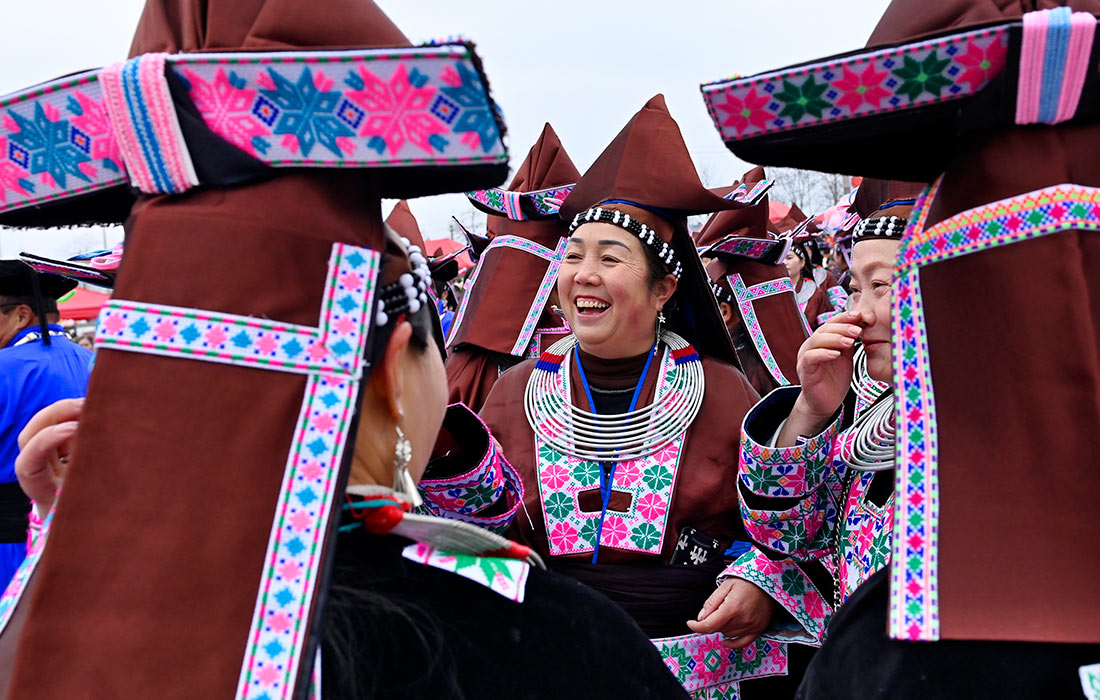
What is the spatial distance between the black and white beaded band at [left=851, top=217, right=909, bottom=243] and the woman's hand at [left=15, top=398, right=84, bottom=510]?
1.84 m

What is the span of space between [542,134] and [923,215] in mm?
4036

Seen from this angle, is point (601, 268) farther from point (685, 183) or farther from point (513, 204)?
point (513, 204)

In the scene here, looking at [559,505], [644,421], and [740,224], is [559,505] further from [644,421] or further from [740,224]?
[740,224]

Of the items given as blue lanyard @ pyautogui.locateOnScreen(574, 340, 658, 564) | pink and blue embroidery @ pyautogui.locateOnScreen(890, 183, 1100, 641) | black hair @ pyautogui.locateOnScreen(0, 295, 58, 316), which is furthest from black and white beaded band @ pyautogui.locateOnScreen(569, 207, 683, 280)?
black hair @ pyautogui.locateOnScreen(0, 295, 58, 316)

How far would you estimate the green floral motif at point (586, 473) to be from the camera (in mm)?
2783

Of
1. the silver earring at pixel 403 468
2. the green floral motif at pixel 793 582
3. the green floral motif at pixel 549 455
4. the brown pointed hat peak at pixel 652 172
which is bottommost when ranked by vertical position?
the green floral motif at pixel 793 582

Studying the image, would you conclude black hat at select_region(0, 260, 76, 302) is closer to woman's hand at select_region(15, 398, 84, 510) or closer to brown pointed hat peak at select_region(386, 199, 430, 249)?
brown pointed hat peak at select_region(386, 199, 430, 249)

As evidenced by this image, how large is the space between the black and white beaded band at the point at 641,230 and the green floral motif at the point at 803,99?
5.35 feet

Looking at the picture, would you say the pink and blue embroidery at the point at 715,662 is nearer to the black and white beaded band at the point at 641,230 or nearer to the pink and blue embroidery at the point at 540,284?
the black and white beaded band at the point at 641,230

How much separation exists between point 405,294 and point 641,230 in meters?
1.71

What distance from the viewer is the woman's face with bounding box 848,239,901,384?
7.35 ft

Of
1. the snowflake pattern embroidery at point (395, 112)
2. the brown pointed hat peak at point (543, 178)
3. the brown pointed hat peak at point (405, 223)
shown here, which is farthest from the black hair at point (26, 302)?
the snowflake pattern embroidery at point (395, 112)

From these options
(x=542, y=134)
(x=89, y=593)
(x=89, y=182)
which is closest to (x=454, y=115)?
(x=89, y=182)

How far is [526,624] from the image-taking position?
1381 millimetres
